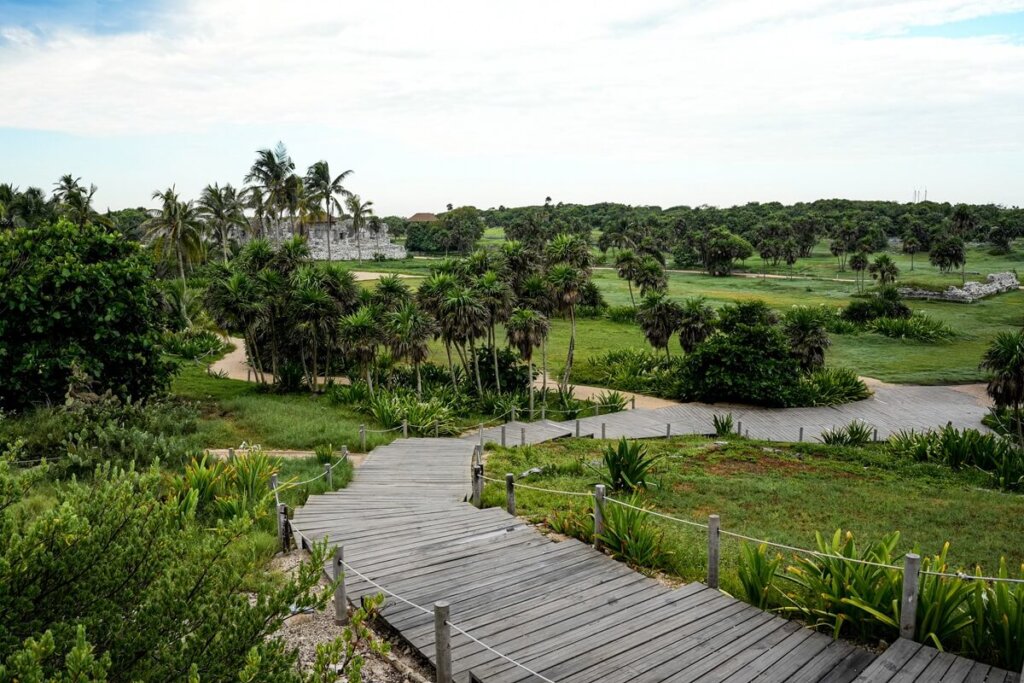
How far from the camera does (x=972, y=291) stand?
68.6 meters

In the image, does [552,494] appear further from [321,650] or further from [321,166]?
[321,166]

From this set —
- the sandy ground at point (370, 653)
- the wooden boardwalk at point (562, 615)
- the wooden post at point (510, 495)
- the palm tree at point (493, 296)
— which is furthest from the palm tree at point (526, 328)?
the sandy ground at point (370, 653)

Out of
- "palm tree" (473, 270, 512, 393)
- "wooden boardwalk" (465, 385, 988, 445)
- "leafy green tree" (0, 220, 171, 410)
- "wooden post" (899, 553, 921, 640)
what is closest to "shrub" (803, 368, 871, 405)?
"wooden boardwalk" (465, 385, 988, 445)

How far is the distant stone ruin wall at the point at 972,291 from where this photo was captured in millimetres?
68375

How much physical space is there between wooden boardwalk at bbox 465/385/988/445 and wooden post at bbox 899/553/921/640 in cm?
1686

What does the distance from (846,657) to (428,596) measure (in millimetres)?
4453

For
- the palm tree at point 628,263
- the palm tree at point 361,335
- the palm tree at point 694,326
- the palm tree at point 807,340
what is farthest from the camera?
the palm tree at point 628,263

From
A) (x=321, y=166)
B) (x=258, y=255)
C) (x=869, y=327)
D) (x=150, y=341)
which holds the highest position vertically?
(x=321, y=166)

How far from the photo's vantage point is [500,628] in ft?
23.8

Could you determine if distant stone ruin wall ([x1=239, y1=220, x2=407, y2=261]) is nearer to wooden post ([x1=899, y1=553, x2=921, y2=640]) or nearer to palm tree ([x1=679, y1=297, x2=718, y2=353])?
palm tree ([x1=679, y1=297, x2=718, y2=353])

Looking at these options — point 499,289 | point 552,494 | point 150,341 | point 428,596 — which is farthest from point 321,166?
point 428,596

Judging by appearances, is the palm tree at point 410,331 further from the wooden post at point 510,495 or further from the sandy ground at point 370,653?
the sandy ground at point 370,653

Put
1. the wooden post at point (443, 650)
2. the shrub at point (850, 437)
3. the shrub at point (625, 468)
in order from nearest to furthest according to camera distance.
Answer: the wooden post at point (443, 650) → the shrub at point (625, 468) → the shrub at point (850, 437)

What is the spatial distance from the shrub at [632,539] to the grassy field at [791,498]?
238 mm
